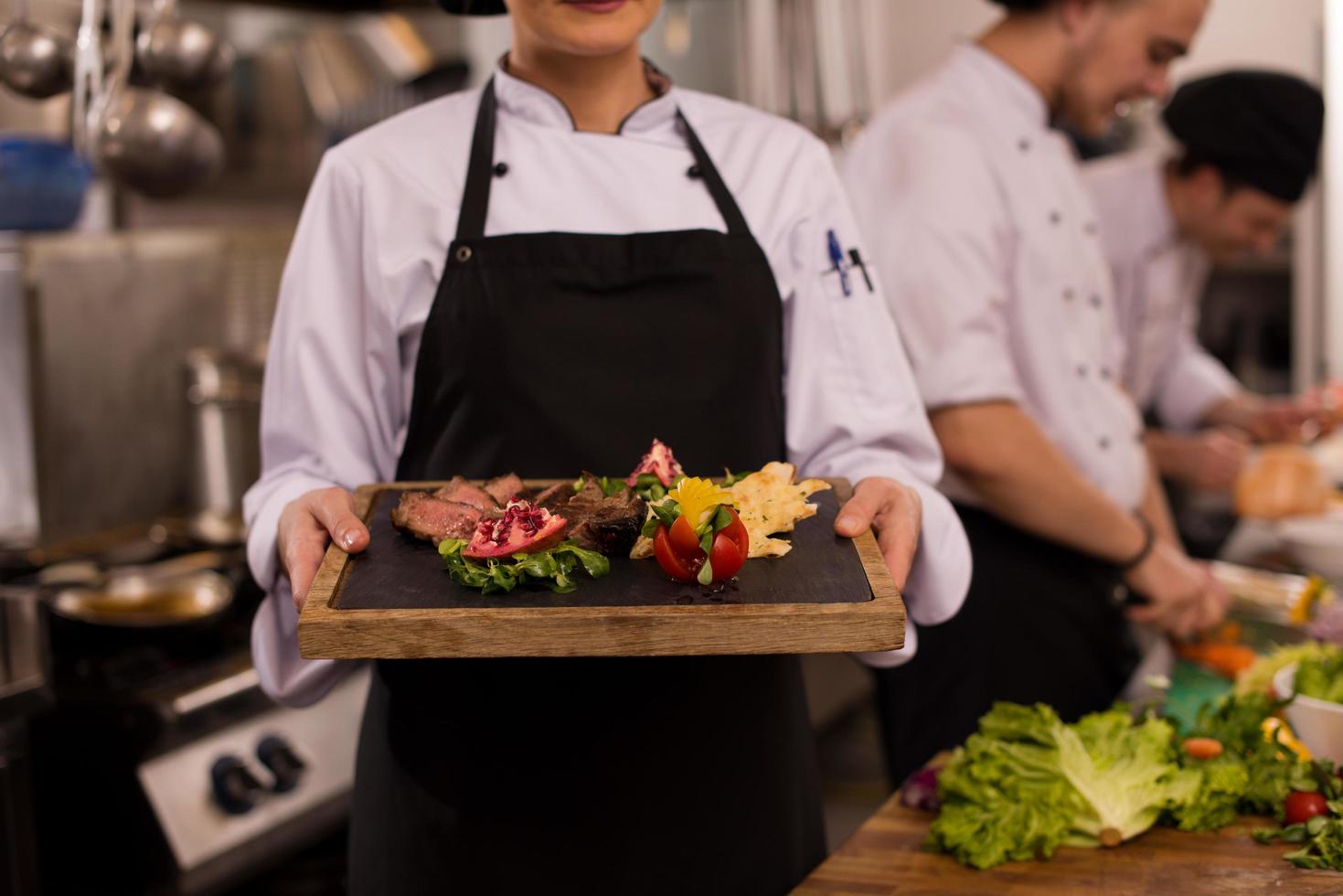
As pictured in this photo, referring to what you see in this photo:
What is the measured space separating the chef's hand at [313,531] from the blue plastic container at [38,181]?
1.80m

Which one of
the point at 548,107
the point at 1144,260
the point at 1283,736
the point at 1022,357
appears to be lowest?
the point at 1283,736

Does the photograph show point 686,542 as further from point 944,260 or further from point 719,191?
point 944,260

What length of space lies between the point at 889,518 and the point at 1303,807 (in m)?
0.52

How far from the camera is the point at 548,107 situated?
153cm

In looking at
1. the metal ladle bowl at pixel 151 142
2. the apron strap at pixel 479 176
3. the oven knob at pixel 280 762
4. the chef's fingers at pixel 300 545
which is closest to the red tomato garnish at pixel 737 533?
the chef's fingers at pixel 300 545

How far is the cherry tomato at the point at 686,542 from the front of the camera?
1154 millimetres

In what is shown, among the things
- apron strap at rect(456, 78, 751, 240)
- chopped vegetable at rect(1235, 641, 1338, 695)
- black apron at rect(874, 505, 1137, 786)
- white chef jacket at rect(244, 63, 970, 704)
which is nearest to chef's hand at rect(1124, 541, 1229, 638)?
black apron at rect(874, 505, 1137, 786)

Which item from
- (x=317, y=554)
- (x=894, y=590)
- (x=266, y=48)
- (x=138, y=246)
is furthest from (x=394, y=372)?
(x=266, y=48)

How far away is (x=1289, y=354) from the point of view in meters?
5.58

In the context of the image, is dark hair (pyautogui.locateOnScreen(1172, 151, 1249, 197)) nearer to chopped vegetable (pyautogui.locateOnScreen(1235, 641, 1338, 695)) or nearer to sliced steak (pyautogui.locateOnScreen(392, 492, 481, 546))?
chopped vegetable (pyautogui.locateOnScreen(1235, 641, 1338, 695))

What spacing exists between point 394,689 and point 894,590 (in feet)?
2.03

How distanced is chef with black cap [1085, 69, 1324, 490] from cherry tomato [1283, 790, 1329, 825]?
1.95m

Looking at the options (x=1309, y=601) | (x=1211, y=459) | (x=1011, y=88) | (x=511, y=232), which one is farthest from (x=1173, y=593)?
(x=511, y=232)

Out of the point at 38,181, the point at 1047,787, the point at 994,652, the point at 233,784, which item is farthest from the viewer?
the point at 38,181
